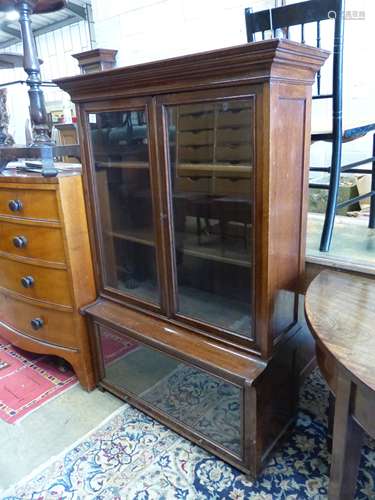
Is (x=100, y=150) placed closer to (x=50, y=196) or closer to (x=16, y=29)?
(x=50, y=196)

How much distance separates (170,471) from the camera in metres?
1.27

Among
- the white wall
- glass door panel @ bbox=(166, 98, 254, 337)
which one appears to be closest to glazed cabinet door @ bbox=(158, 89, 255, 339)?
glass door panel @ bbox=(166, 98, 254, 337)

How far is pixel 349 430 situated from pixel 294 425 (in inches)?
25.1

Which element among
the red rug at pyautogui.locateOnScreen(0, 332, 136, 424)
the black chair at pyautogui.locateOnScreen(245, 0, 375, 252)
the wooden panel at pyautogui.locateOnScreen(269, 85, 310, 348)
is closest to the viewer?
the wooden panel at pyautogui.locateOnScreen(269, 85, 310, 348)

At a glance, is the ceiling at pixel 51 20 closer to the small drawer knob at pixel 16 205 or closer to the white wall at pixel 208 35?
the white wall at pixel 208 35

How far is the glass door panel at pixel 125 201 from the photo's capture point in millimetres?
1315

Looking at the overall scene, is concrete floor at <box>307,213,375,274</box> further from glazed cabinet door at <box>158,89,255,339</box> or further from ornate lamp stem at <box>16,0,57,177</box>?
ornate lamp stem at <box>16,0,57,177</box>

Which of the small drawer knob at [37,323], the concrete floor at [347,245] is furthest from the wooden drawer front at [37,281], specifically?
the concrete floor at [347,245]

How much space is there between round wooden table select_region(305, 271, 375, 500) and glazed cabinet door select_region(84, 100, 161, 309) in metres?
0.62

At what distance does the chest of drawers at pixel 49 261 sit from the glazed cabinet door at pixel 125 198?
89 millimetres

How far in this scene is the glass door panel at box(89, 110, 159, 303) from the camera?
51.8 inches

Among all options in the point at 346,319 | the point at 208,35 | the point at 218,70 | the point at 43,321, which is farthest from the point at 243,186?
the point at 208,35

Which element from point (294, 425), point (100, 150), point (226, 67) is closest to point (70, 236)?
point (100, 150)

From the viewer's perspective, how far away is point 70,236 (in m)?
1.50
